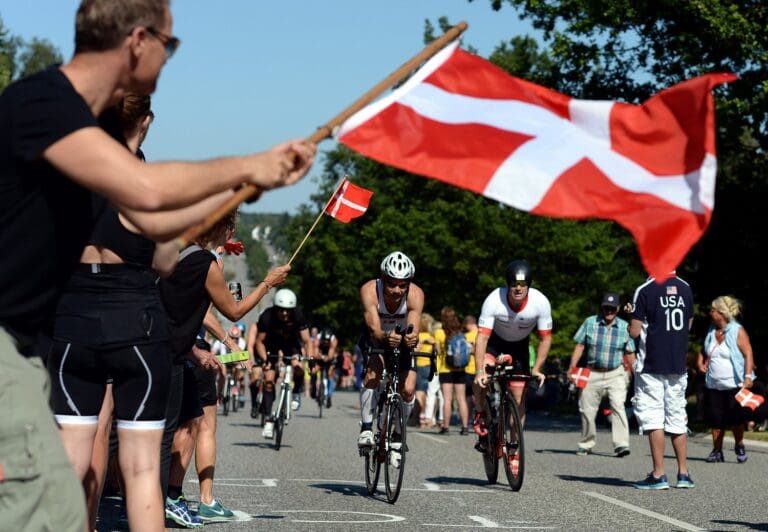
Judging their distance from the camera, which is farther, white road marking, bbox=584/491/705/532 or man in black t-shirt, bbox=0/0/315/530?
white road marking, bbox=584/491/705/532

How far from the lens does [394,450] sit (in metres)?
11.7

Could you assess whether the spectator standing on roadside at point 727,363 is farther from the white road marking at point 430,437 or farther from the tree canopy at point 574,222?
the tree canopy at point 574,222

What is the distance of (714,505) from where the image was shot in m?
11.7

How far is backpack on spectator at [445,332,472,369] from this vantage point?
933 inches

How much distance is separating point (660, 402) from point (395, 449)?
3.04 m

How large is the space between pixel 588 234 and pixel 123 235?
53.1 metres

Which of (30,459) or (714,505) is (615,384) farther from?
(30,459)

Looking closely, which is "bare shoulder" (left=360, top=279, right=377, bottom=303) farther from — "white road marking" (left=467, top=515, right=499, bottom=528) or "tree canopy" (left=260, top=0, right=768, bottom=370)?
"tree canopy" (left=260, top=0, right=768, bottom=370)

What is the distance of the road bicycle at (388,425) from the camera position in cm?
1175

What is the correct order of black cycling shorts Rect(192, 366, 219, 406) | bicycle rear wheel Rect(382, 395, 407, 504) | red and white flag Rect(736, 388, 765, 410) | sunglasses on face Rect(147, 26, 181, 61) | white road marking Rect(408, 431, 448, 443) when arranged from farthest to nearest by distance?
white road marking Rect(408, 431, 448, 443) → red and white flag Rect(736, 388, 765, 410) → bicycle rear wheel Rect(382, 395, 407, 504) → black cycling shorts Rect(192, 366, 219, 406) → sunglasses on face Rect(147, 26, 181, 61)

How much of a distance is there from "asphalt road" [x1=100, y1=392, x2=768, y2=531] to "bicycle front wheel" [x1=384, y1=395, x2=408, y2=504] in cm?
15

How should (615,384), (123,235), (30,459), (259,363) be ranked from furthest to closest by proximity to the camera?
(259,363)
(615,384)
(123,235)
(30,459)

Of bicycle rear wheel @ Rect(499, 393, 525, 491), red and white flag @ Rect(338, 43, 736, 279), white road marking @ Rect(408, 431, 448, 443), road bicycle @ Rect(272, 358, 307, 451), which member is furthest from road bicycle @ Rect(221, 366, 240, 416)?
red and white flag @ Rect(338, 43, 736, 279)

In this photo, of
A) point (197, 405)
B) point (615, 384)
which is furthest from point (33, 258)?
point (615, 384)
